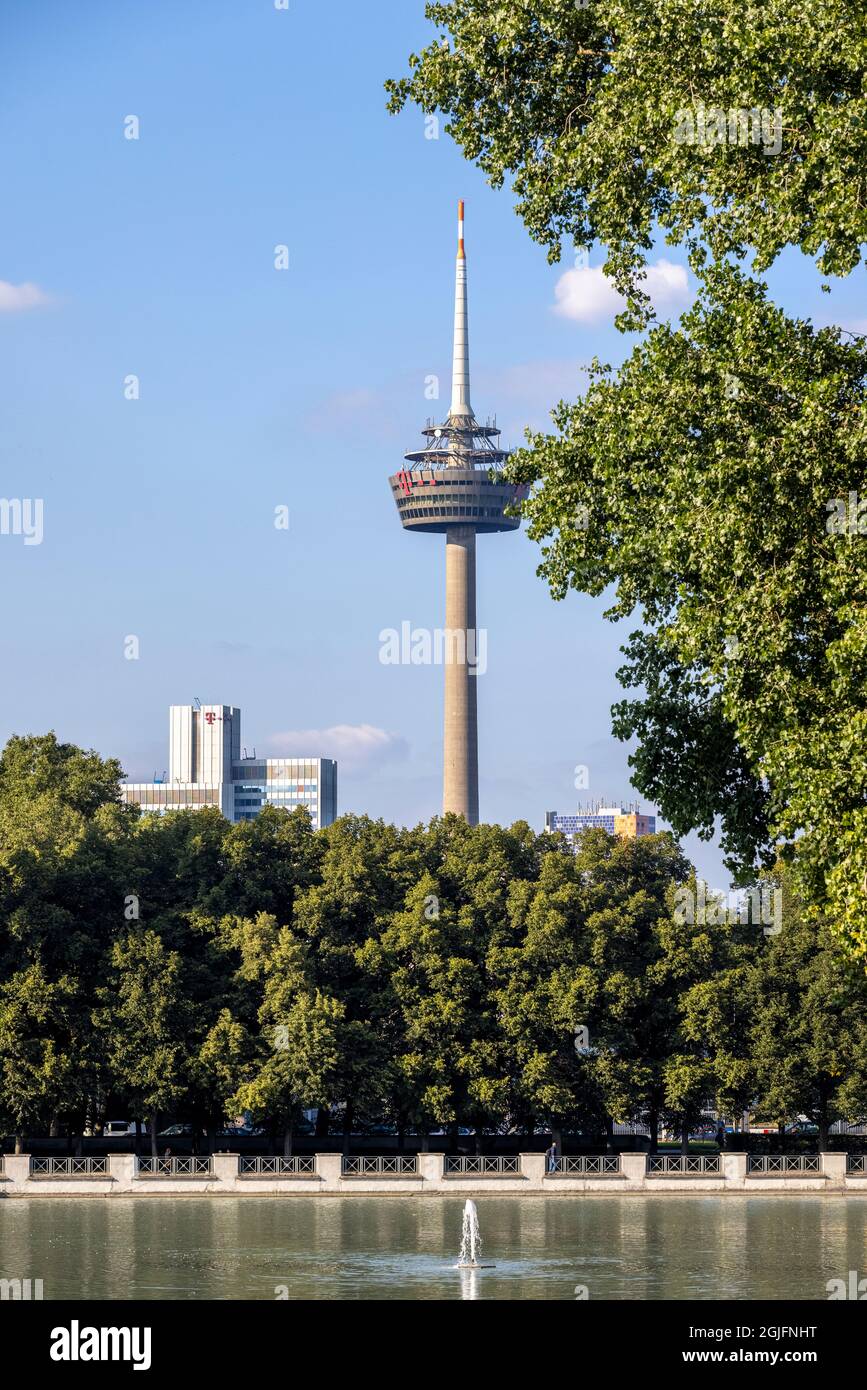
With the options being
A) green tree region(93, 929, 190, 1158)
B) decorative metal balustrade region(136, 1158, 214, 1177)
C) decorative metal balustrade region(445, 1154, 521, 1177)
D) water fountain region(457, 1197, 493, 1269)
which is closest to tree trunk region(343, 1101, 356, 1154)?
decorative metal balustrade region(445, 1154, 521, 1177)

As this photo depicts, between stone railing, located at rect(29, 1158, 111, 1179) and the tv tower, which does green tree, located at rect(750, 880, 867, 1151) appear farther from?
the tv tower

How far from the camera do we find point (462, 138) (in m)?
26.4

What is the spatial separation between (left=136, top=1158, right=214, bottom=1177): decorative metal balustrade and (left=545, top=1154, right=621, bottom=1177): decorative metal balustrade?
10952 mm

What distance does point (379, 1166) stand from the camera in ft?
205

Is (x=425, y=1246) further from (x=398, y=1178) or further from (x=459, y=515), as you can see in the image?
(x=459, y=515)

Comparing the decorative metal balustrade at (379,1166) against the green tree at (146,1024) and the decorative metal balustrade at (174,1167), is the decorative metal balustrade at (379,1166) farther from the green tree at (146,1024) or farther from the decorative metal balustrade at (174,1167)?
the green tree at (146,1024)

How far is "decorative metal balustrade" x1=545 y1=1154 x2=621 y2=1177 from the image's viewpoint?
203 ft

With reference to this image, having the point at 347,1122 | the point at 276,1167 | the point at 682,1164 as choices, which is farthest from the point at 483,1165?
the point at 276,1167

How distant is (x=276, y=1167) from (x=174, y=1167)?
3.20 m

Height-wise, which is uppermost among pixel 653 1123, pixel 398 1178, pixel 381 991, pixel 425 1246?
pixel 381 991

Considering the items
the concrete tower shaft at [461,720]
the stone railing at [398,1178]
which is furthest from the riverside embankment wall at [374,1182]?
the concrete tower shaft at [461,720]

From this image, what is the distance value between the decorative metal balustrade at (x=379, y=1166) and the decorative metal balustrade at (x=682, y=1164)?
25.0ft
